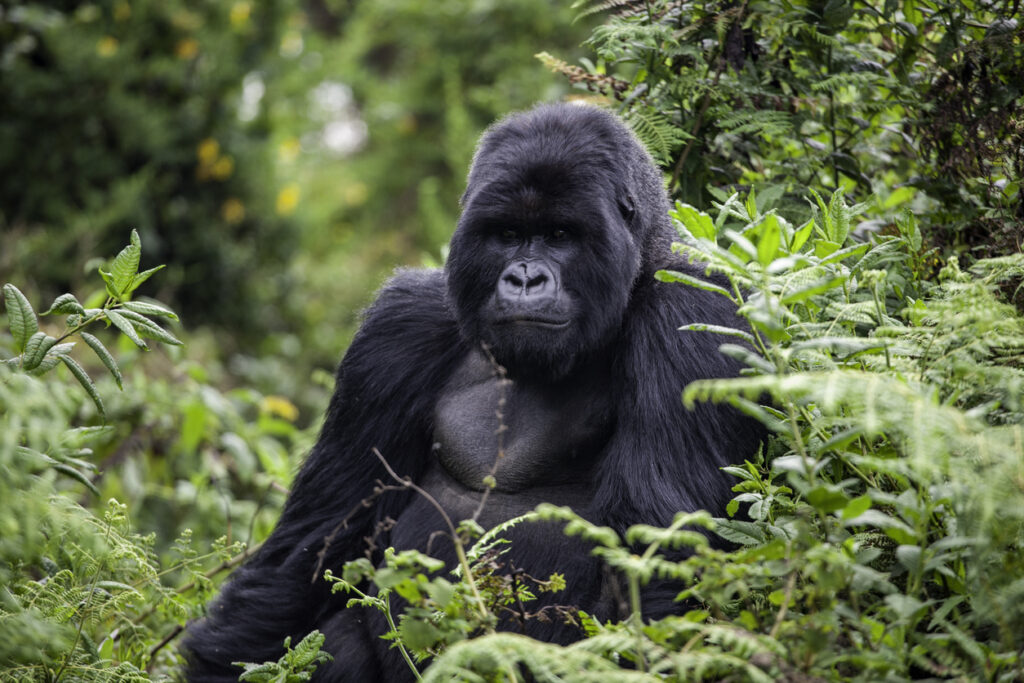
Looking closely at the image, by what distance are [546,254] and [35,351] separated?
4.84ft

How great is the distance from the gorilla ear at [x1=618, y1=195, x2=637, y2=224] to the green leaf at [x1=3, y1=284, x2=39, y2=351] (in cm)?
177

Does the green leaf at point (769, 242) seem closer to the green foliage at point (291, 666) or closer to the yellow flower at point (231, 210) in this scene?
the green foliage at point (291, 666)

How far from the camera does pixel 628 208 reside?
312cm

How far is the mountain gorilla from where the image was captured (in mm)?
2730

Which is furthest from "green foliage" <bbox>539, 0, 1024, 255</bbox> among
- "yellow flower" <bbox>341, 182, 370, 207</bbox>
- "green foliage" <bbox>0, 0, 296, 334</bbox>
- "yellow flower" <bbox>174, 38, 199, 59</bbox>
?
"yellow flower" <bbox>341, 182, 370, 207</bbox>

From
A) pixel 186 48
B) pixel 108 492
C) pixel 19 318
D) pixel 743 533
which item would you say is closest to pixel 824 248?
pixel 743 533

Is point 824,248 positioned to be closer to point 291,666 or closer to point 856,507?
point 856,507

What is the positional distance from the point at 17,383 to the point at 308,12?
1260 centimetres

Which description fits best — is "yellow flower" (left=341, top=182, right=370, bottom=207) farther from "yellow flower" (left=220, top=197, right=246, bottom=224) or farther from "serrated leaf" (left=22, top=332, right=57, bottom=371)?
"serrated leaf" (left=22, top=332, right=57, bottom=371)

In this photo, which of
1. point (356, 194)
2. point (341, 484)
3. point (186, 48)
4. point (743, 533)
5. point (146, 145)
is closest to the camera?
point (743, 533)

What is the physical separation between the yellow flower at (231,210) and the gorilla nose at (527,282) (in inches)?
193

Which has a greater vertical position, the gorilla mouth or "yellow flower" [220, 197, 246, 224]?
the gorilla mouth

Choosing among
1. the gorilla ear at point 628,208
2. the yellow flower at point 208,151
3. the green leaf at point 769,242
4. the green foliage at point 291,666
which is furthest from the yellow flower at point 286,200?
the green leaf at point 769,242

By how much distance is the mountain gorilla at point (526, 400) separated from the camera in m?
2.73
